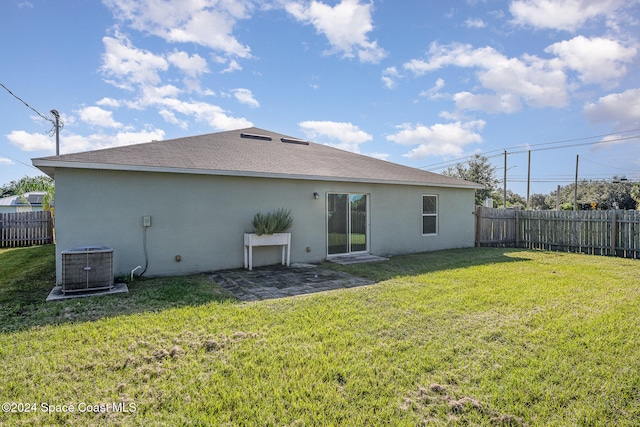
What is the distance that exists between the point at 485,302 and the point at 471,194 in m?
8.30

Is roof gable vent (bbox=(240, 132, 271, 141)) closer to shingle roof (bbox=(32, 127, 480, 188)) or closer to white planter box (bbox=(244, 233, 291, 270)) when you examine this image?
shingle roof (bbox=(32, 127, 480, 188))

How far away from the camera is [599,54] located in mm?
12539

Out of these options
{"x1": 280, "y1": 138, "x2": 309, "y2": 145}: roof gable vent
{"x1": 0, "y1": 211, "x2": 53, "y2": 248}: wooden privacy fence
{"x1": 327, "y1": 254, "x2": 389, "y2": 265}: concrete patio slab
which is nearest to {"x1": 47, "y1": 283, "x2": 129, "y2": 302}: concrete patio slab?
{"x1": 327, "y1": 254, "x2": 389, "y2": 265}: concrete patio slab

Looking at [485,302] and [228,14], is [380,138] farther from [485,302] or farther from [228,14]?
[485,302]

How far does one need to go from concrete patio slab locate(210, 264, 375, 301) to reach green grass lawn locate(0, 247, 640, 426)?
0.44 metres

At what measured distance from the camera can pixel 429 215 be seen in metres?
11.2

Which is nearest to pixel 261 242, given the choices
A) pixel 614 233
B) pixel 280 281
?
pixel 280 281

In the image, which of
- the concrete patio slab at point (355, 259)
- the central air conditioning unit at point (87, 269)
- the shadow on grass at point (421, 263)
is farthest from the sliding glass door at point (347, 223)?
the central air conditioning unit at point (87, 269)

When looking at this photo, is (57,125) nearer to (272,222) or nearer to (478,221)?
(272,222)

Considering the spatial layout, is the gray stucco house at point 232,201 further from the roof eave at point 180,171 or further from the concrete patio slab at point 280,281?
the concrete patio slab at point 280,281

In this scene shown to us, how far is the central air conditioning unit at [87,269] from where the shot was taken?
216 inches

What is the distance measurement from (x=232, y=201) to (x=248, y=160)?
1.39 metres

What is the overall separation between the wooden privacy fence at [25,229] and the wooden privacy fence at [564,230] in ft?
58.3

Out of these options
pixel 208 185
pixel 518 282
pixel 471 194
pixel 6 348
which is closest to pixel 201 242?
pixel 208 185
